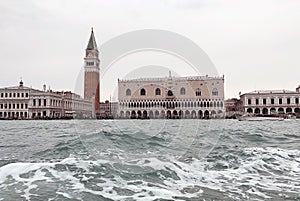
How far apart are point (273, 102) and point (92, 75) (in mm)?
39236

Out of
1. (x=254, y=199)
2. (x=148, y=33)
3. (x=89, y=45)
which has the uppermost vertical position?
(x=89, y=45)

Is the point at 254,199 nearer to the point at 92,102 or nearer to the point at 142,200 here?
the point at 142,200

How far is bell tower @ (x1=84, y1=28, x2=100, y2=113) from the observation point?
232 feet

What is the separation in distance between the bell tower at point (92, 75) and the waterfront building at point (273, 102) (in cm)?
3187

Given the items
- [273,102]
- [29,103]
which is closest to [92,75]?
[29,103]

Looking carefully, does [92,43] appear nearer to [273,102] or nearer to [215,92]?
[215,92]

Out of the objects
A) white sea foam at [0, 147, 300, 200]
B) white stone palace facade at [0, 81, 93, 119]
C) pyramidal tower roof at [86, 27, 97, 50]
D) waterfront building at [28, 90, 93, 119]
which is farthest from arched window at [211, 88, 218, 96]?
white sea foam at [0, 147, 300, 200]

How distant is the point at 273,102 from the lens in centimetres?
7406

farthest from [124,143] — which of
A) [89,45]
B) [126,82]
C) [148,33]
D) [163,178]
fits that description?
[89,45]

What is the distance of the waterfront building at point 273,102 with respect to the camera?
73.2 m

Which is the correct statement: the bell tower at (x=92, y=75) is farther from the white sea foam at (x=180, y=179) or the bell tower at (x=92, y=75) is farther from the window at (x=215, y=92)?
the white sea foam at (x=180, y=179)

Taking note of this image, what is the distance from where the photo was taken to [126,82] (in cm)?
7706

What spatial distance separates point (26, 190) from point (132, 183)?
1.60 m

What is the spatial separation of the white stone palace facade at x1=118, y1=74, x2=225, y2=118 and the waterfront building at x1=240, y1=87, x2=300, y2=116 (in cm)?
677
